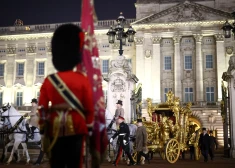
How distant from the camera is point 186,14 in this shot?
45875 mm

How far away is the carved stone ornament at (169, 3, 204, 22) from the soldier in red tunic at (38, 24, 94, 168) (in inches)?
1666

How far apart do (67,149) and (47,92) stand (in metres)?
0.75

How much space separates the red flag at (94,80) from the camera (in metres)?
4.75

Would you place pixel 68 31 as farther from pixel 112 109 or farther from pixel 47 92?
pixel 112 109

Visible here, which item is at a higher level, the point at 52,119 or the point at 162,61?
the point at 162,61

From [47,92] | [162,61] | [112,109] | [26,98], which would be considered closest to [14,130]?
[112,109]

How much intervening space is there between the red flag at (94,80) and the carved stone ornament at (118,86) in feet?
34.2

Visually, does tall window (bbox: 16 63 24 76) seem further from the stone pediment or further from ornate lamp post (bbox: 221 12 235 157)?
ornate lamp post (bbox: 221 12 235 157)

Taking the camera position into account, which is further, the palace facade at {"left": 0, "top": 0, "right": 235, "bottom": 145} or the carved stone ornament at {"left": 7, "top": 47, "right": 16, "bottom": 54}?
the carved stone ornament at {"left": 7, "top": 47, "right": 16, "bottom": 54}

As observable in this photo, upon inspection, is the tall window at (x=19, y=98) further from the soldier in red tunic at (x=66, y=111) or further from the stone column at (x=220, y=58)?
the soldier in red tunic at (x=66, y=111)

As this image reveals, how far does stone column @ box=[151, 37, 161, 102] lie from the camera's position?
44.6 m

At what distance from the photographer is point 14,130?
13.2 m

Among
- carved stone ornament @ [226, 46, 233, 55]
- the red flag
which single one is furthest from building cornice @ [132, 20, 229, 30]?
the red flag

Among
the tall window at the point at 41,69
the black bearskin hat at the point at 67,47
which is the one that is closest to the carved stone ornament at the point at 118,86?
the black bearskin hat at the point at 67,47
